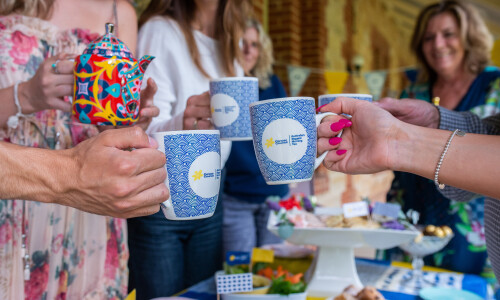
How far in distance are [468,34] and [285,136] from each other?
6.36 feet

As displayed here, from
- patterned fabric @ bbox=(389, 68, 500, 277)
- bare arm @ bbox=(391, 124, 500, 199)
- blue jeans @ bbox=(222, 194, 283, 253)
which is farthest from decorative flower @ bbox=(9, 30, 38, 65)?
patterned fabric @ bbox=(389, 68, 500, 277)

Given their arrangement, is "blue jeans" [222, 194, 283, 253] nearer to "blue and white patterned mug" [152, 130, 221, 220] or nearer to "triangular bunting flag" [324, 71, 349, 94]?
"blue and white patterned mug" [152, 130, 221, 220]

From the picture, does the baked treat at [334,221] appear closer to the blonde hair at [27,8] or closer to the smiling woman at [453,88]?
the smiling woman at [453,88]

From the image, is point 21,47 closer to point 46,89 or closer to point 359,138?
point 46,89

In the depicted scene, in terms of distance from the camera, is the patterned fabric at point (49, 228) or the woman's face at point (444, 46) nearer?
the patterned fabric at point (49, 228)

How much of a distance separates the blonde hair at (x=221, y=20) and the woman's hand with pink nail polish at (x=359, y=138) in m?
0.61

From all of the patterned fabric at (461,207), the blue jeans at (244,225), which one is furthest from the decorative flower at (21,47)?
the patterned fabric at (461,207)

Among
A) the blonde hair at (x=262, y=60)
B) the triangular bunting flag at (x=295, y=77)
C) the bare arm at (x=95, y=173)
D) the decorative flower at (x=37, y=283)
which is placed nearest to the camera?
the bare arm at (x=95, y=173)

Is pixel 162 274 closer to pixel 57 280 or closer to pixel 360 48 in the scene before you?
pixel 57 280

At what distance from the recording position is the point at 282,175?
2.23 feet

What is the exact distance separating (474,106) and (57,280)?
1828 millimetres

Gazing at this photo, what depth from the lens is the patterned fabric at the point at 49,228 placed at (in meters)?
1.01

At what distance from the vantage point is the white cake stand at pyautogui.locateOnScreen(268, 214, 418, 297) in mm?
1203

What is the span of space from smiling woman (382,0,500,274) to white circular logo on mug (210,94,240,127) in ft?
4.08
